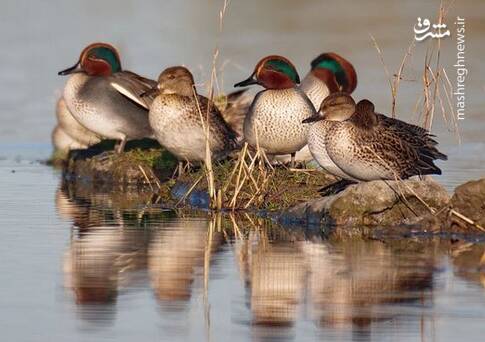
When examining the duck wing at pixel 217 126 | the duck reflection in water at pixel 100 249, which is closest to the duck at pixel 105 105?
the duck reflection in water at pixel 100 249

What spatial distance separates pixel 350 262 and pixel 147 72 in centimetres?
991

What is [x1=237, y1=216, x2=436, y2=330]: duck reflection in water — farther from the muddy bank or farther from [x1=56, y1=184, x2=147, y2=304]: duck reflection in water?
[x1=56, y1=184, x2=147, y2=304]: duck reflection in water

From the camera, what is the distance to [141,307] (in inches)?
250

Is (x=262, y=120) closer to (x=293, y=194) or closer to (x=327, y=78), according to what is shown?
(x=293, y=194)

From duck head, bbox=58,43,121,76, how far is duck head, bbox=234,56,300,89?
92.9 inches

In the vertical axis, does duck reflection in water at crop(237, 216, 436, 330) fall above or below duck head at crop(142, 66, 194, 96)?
below

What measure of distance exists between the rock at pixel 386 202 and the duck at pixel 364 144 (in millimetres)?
205

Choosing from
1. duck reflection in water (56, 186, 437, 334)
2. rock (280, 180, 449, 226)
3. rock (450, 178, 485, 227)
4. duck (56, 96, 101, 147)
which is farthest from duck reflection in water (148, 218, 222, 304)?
duck (56, 96, 101, 147)

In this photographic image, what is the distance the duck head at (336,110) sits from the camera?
367 inches

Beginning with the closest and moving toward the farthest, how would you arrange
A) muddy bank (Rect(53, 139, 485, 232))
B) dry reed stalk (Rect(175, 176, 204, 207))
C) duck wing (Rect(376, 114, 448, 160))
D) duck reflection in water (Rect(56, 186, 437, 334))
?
duck reflection in water (Rect(56, 186, 437, 334))
muddy bank (Rect(53, 139, 485, 232))
duck wing (Rect(376, 114, 448, 160))
dry reed stalk (Rect(175, 176, 204, 207))

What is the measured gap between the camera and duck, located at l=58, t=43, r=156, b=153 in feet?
40.7

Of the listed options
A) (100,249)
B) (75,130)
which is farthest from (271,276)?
(75,130)

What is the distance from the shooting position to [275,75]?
10.6 metres

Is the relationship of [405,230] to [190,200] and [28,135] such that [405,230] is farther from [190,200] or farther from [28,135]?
[28,135]
